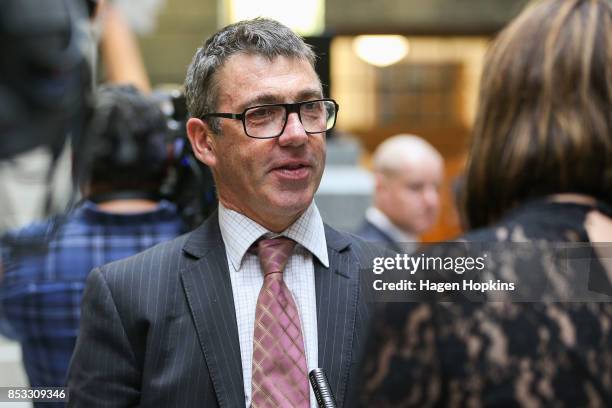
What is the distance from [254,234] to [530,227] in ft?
2.61

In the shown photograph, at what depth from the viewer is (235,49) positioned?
2.01 m

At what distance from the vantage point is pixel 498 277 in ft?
4.54

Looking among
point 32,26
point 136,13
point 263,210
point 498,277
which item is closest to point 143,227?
point 263,210

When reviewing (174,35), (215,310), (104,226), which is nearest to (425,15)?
(174,35)

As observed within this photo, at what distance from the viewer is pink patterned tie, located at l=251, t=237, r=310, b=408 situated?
6.11ft

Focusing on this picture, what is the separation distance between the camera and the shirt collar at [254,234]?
2027mm

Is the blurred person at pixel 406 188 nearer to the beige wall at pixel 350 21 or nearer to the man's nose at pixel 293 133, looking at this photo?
the man's nose at pixel 293 133

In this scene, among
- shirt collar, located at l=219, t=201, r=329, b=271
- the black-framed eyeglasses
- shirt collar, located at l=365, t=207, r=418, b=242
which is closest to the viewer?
the black-framed eyeglasses

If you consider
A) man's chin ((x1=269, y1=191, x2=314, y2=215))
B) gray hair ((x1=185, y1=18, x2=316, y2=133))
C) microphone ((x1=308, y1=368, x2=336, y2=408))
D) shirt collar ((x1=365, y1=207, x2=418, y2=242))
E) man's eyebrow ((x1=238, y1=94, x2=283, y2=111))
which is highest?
gray hair ((x1=185, y1=18, x2=316, y2=133))

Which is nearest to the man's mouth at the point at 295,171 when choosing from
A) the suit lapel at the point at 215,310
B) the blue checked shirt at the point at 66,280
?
the suit lapel at the point at 215,310

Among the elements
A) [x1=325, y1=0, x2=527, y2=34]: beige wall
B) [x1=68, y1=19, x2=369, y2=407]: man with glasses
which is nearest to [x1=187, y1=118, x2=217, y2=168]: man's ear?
[x1=68, y1=19, x2=369, y2=407]: man with glasses

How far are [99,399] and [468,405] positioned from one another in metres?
0.99

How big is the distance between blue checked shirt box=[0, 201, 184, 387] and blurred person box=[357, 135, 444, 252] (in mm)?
2162

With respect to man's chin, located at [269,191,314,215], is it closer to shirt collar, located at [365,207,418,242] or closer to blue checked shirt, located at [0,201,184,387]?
blue checked shirt, located at [0,201,184,387]
